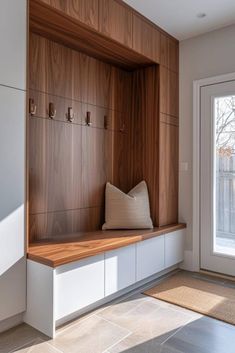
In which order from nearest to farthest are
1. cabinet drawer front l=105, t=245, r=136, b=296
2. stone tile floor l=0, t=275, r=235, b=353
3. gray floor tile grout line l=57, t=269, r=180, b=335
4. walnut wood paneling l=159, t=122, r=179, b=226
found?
stone tile floor l=0, t=275, r=235, b=353
gray floor tile grout line l=57, t=269, r=180, b=335
cabinet drawer front l=105, t=245, r=136, b=296
walnut wood paneling l=159, t=122, r=179, b=226

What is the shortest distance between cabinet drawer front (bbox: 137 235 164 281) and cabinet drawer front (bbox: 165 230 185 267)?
10 centimetres

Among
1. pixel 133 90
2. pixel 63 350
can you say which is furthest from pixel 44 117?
pixel 63 350

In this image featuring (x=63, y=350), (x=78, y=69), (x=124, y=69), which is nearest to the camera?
(x=63, y=350)

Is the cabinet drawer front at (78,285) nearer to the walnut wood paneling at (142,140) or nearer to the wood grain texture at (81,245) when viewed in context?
the wood grain texture at (81,245)

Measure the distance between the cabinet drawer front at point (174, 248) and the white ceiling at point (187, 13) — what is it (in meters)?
2.26

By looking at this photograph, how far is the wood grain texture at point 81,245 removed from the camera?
2020mm

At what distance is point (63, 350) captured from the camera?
5.98 feet

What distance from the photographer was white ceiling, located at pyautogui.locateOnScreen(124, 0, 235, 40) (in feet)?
8.77

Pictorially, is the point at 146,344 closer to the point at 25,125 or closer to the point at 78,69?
the point at 25,125

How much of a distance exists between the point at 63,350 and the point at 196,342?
89 centimetres

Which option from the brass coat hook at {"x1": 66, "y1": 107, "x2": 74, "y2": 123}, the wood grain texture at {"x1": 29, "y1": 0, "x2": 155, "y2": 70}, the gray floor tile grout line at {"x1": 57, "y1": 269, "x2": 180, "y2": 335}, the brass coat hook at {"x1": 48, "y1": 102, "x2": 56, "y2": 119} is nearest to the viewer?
the gray floor tile grout line at {"x1": 57, "y1": 269, "x2": 180, "y2": 335}

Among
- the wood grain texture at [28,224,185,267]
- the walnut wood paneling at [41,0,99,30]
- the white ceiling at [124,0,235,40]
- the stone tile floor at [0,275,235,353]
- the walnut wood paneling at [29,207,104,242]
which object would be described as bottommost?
the stone tile floor at [0,275,235,353]

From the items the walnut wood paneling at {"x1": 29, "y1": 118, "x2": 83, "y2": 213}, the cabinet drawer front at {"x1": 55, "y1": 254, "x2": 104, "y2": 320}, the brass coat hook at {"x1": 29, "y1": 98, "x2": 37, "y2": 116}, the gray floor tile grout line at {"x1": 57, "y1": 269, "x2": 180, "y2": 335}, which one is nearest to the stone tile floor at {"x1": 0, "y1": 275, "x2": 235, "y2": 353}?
the gray floor tile grout line at {"x1": 57, "y1": 269, "x2": 180, "y2": 335}

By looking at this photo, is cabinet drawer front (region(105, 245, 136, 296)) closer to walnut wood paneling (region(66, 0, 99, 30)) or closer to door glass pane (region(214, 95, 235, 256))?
door glass pane (region(214, 95, 235, 256))
